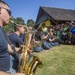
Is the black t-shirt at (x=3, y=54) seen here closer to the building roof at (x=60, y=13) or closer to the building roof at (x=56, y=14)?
the building roof at (x=56, y=14)

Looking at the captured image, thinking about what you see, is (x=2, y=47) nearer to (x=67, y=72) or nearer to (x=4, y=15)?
(x=4, y=15)

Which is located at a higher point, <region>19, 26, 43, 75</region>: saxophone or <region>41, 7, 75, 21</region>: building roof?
<region>41, 7, 75, 21</region>: building roof

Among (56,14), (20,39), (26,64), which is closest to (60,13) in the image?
(56,14)

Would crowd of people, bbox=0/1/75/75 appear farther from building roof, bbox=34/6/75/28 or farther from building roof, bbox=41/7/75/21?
building roof, bbox=41/7/75/21

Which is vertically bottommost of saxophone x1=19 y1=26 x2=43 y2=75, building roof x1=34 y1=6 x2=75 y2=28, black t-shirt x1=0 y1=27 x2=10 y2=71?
saxophone x1=19 y1=26 x2=43 y2=75

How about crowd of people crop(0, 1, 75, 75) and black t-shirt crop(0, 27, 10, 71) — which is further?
crowd of people crop(0, 1, 75, 75)

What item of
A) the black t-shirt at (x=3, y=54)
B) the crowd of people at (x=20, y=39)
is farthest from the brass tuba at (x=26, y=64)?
the black t-shirt at (x=3, y=54)

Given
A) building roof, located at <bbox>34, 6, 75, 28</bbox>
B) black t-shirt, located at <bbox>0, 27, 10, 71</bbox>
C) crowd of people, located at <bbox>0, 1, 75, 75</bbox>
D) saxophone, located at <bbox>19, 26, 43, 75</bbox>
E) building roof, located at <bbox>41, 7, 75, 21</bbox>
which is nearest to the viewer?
black t-shirt, located at <bbox>0, 27, 10, 71</bbox>

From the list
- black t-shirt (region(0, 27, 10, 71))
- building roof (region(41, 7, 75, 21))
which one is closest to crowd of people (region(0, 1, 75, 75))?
black t-shirt (region(0, 27, 10, 71))

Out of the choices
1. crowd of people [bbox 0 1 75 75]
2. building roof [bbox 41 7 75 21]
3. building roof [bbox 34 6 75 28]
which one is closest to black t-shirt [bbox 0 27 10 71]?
crowd of people [bbox 0 1 75 75]

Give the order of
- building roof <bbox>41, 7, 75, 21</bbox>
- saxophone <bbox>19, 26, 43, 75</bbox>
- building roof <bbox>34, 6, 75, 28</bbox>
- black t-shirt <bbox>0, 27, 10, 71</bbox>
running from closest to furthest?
black t-shirt <bbox>0, 27, 10, 71</bbox> → saxophone <bbox>19, 26, 43, 75</bbox> → building roof <bbox>34, 6, 75, 28</bbox> → building roof <bbox>41, 7, 75, 21</bbox>

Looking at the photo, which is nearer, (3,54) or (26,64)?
(3,54)

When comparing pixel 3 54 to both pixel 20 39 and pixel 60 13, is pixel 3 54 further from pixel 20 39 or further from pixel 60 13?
pixel 60 13

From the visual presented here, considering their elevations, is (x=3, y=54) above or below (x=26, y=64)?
above
